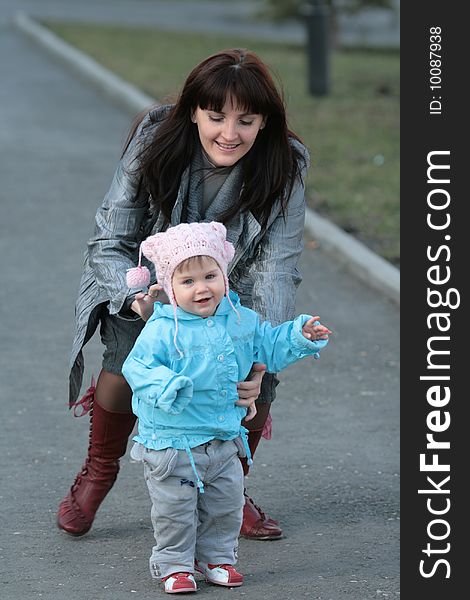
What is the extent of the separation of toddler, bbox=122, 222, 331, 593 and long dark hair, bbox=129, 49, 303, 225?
365 millimetres

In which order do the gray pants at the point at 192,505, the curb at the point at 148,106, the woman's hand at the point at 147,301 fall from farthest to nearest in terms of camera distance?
the curb at the point at 148,106, the woman's hand at the point at 147,301, the gray pants at the point at 192,505

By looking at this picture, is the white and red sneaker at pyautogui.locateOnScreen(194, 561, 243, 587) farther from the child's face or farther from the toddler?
the child's face

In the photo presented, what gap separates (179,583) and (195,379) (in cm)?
65

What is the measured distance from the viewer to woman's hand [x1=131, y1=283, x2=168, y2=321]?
14.4 ft

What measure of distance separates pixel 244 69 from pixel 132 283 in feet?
2.43

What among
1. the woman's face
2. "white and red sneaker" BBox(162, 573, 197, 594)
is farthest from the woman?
"white and red sneaker" BBox(162, 573, 197, 594)

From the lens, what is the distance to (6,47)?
18578 millimetres

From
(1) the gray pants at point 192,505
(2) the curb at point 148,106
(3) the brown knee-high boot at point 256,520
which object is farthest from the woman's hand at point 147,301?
(2) the curb at point 148,106

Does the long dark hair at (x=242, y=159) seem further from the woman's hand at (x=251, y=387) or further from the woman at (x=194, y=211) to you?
the woman's hand at (x=251, y=387)

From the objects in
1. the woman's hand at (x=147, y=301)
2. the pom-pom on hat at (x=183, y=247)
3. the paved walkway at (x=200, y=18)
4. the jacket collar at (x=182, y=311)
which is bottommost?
the jacket collar at (x=182, y=311)

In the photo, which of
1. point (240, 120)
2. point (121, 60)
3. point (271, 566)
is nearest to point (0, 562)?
point (271, 566)

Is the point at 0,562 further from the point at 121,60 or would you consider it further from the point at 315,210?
the point at 121,60

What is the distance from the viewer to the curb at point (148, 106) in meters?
8.47

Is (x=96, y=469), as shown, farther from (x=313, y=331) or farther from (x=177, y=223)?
(x=313, y=331)
